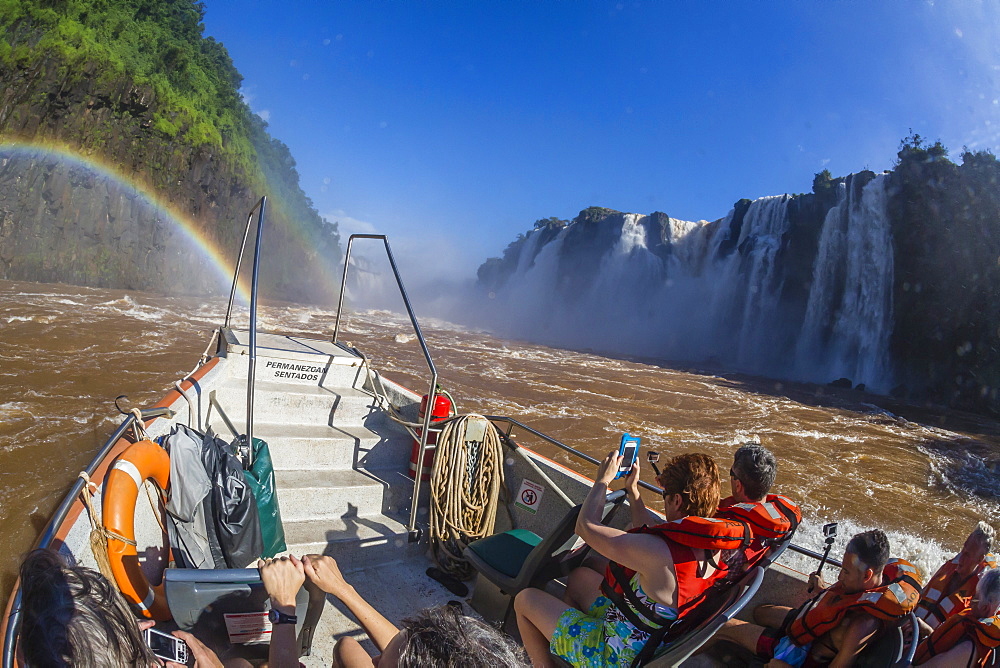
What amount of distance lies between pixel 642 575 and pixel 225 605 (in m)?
1.50

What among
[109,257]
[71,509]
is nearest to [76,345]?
[71,509]

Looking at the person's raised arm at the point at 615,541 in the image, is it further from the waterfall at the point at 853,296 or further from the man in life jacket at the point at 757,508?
the waterfall at the point at 853,296

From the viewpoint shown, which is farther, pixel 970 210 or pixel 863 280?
pixel 863 280

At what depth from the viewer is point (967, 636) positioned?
2219 mm

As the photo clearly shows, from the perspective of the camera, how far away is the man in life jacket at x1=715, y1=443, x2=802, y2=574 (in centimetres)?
208

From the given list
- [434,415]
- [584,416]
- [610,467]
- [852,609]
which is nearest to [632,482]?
[610,467]

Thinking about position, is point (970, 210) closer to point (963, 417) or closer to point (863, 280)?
point (863, 280)

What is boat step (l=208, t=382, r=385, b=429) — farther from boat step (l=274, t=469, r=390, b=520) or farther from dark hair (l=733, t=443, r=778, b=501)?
dark hair (l=733, t=443, r=778, b=501)

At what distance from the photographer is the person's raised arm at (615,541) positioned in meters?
1.80

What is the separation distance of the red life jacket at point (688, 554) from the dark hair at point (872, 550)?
24.3 inches

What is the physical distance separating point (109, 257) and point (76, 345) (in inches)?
840

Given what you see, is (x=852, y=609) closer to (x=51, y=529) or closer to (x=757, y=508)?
(x=757, y=508)

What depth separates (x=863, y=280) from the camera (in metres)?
26.2

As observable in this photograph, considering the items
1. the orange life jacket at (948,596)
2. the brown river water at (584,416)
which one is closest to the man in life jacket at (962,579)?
the orange life jacket at (948,596)
